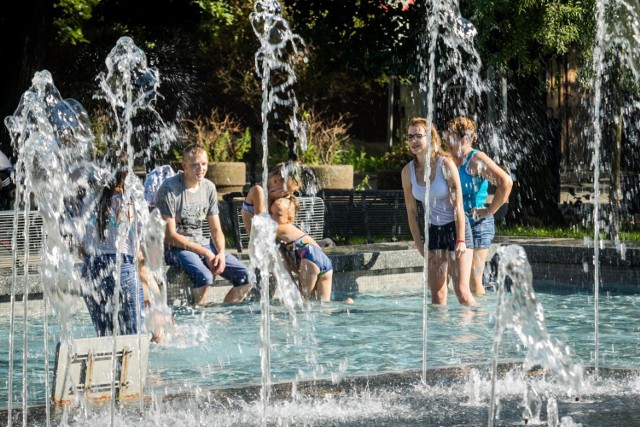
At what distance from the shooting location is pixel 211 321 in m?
8.40

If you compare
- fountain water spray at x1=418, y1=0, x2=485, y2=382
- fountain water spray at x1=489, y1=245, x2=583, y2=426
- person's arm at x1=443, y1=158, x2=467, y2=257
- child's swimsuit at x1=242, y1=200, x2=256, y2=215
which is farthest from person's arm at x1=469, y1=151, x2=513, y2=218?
fountain water spray at x1=418, y1=0, x2=485, y2=382

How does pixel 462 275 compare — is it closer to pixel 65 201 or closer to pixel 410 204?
pixel 410 204

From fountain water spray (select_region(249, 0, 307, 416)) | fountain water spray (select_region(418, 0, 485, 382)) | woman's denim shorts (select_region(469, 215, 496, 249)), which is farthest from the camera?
fountain water spray (select_region(418, 0, 485, 382))

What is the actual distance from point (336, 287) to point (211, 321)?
2.10 meters

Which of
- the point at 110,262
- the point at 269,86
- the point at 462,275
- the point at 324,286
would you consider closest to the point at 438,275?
the point at 462,275

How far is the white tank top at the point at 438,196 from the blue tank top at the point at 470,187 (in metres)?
0.37

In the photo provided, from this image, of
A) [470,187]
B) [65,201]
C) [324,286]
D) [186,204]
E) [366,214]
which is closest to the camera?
[65,201]

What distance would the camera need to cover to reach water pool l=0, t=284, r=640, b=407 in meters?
6.53

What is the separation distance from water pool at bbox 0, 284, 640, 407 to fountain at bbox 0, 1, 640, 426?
16 mm

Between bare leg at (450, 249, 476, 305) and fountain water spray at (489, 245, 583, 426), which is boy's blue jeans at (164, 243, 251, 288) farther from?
fountain water spray at (489, 245, 583, 426)

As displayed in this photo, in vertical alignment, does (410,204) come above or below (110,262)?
above

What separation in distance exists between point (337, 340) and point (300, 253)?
1638 millimetres

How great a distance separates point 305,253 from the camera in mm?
9234

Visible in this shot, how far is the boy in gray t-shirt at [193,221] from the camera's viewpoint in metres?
8.04
